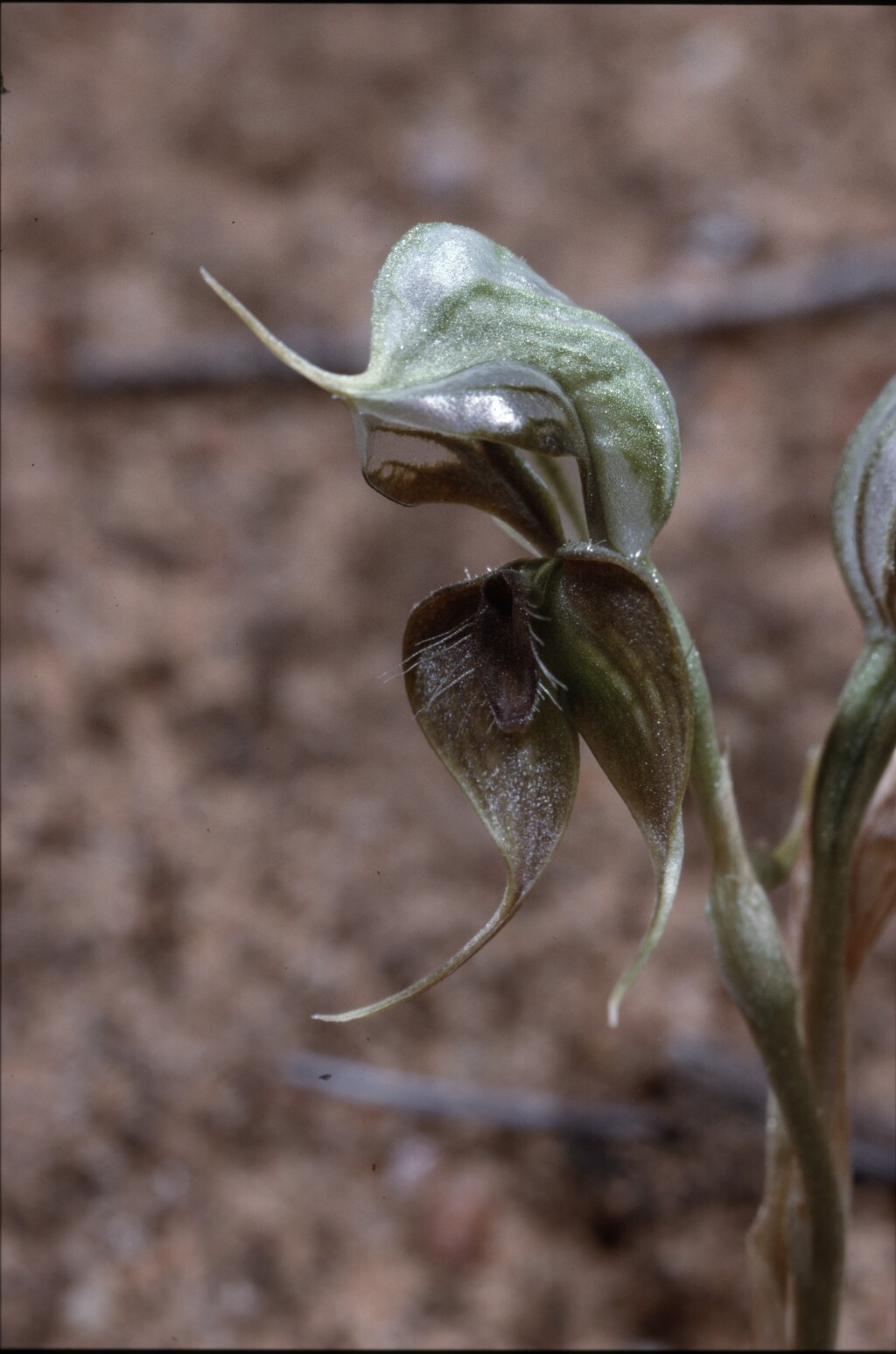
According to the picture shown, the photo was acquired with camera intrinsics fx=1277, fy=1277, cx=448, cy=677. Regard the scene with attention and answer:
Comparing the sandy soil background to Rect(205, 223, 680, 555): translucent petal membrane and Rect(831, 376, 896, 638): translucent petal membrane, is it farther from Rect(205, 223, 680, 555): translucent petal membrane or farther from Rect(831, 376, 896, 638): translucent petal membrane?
Rect(205, 223, 680, 555): translucent petal membrane

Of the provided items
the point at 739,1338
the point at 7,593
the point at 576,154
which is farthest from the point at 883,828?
the point at 576,154

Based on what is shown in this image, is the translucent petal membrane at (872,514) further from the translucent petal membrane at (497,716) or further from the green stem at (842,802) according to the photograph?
the translucent petal membrane at (497,716)

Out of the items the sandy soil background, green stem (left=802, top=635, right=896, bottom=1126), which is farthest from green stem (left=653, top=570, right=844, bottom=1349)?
the sandy soil background

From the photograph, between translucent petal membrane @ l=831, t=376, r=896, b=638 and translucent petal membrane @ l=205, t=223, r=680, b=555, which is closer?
translucent petal membrane @ l=205, t=223, r=680, b=555

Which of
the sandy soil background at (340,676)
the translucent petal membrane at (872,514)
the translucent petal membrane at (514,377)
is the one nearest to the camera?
the translucent petal membrane at (514,377)

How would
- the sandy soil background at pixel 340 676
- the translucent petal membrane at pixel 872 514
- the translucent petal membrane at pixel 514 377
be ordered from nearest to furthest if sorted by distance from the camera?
the translucent petal membrane at pixel 514 377, the translucent petal membrane at pixel 872 514, the sandy soil background at pixel 340 676

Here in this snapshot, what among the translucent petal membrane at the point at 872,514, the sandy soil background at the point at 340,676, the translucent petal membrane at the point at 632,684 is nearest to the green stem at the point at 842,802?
the translucent petal membrane at the point at 872,514
